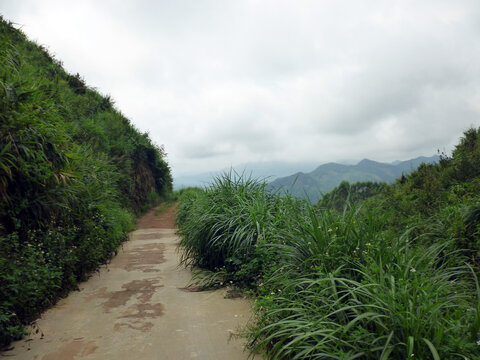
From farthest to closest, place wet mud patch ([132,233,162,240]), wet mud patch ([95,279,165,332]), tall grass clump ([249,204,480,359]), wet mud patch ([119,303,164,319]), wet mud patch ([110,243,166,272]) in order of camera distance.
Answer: wet mud patch ([132,233,162,240]), wet mud patch ([110,243,166,272]), wet mud patch ([119,303,164,319]), wet mud patch ([95,279,165,332]), tall grass clump ([249,204,480,359])

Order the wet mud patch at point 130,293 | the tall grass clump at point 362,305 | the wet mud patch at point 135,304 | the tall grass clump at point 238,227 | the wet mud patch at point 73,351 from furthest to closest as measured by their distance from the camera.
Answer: the tall grass clump at point 238,227 < the wet mud patch at point 130,293 < the wet mud patch at point 135,304 < the wet mud patch at point 73,351 < the tall grass clump at point 362,305

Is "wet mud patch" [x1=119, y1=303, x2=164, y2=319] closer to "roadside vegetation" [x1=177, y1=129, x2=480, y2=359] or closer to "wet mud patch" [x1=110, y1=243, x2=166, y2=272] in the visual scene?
"roadside vegetation" [x1=177, y1=129, x2=480, y2=359]

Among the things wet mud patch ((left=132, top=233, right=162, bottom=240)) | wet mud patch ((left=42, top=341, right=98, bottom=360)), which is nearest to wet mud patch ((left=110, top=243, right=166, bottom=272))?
wet mud patch ((left=132, top=233, right=162, bottom=240))

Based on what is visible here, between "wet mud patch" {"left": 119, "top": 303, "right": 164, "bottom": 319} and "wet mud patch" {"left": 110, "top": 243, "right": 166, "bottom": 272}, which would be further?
"wet mud patch" {"left": 110, "top": 243, "right": 166, "bottom": 272}

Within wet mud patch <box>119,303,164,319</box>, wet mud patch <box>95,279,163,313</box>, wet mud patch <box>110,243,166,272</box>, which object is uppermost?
wet mud patch <box>110,243,166,272</box>

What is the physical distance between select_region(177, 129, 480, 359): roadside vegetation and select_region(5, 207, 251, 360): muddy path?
31cm

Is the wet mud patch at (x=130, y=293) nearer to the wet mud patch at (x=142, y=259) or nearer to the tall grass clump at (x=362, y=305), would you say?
the wet mud patch at (x=142, y=259)

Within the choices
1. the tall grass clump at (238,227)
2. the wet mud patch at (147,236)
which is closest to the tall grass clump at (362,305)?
the tall grass clump at (238,227)

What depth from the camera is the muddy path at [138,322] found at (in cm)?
285

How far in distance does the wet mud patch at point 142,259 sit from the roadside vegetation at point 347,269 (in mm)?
955

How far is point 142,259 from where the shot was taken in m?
6.52

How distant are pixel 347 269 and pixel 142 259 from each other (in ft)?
15.1

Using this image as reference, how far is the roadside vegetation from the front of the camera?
2047 mm

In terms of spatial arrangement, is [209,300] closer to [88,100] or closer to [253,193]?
[253,193]
